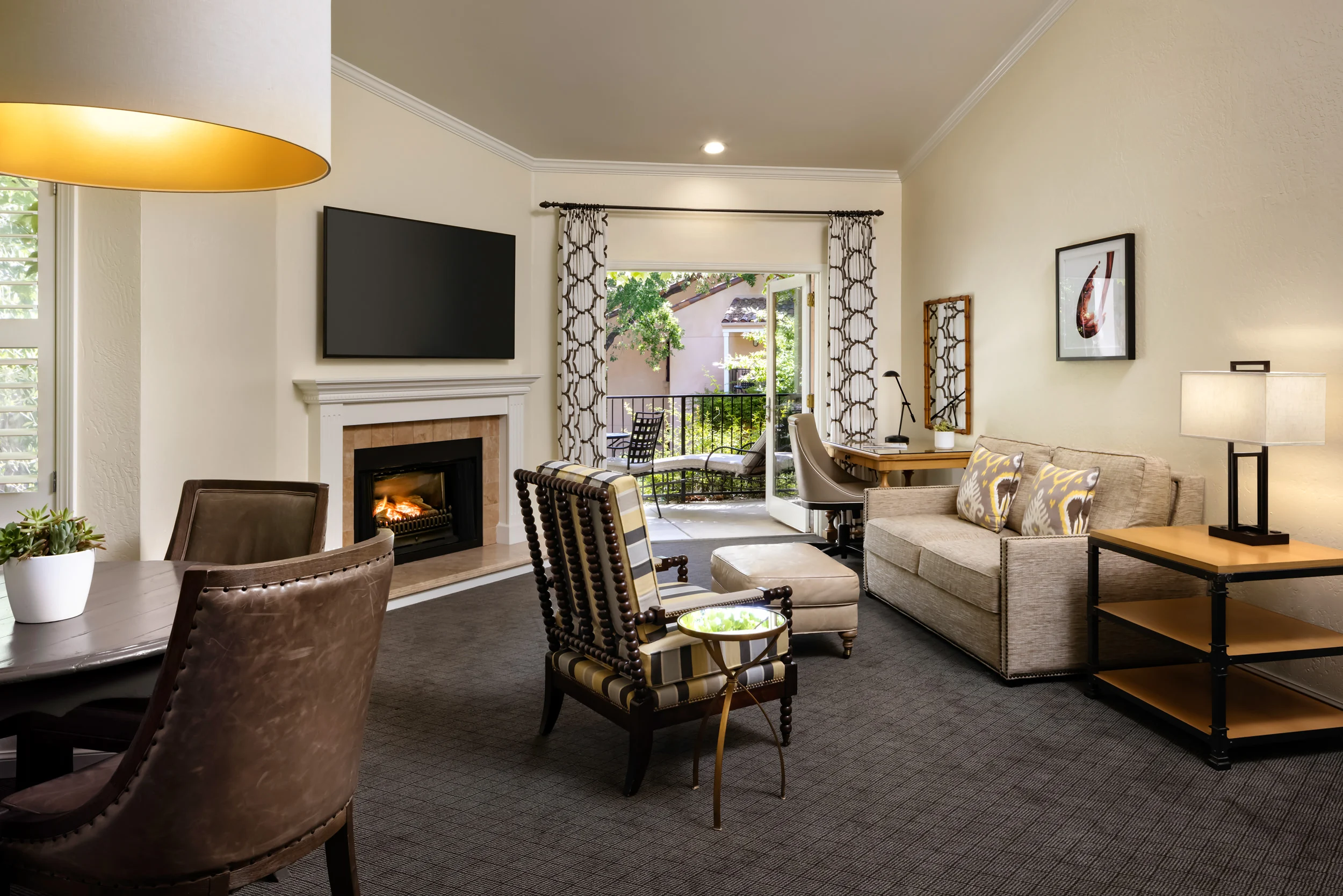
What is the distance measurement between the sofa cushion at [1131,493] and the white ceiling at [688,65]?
2441 mm

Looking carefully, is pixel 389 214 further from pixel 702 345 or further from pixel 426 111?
pixel 702 345

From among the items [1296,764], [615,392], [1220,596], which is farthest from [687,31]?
[615,392]

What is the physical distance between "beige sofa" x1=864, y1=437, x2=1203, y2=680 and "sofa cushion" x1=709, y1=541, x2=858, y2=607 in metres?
0.46

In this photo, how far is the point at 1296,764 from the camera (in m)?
2.64

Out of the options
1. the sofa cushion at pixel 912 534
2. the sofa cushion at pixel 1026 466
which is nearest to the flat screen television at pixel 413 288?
the sofa cushion at pixel 912 534

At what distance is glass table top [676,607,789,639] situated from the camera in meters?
2.33

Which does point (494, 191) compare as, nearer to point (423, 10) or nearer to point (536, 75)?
point (536, 75)

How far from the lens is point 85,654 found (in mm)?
1569

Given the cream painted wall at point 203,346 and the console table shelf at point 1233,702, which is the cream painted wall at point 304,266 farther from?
the console table shelf at point 1233,702

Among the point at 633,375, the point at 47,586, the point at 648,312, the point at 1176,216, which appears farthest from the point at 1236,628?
the point at 633,375

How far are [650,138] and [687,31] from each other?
55.4 inches

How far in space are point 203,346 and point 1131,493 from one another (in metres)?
3.98

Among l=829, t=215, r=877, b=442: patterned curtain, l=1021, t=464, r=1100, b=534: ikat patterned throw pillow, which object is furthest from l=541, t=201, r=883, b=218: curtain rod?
l=1021, t=464, r=1100, b=534: ikat patterned throw pillow

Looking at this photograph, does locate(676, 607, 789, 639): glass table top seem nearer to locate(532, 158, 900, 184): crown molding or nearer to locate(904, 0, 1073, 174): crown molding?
locate(904, 0, 1073, 174): crown molding
